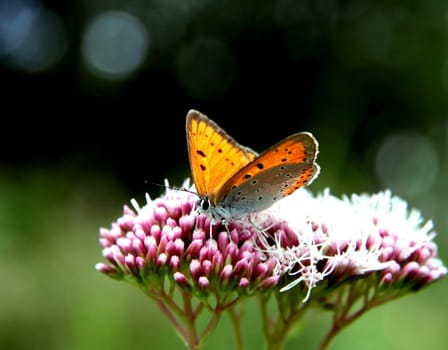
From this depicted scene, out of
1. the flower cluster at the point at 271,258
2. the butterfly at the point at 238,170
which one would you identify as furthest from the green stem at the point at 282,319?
the butterfly at the point at 238,170

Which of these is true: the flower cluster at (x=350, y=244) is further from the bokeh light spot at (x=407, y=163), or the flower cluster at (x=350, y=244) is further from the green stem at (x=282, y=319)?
the bokeh light spot at (x=407, y=163)

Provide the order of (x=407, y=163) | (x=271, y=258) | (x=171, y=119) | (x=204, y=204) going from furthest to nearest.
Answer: (x=171, y=119) < (x=407, y=163) < (x=204, y=204) < (x=271, y=258)

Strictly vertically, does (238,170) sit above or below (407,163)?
below

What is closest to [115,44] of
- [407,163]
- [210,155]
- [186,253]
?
[407,163]

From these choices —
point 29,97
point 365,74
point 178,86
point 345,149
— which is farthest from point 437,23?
point 29,97

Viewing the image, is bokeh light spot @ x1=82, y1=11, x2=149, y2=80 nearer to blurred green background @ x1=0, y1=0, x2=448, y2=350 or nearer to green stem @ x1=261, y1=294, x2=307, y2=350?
blurred green background @ x1=0, y1=0, x2=448, y2=350

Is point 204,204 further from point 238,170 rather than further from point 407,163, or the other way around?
point 407,163
